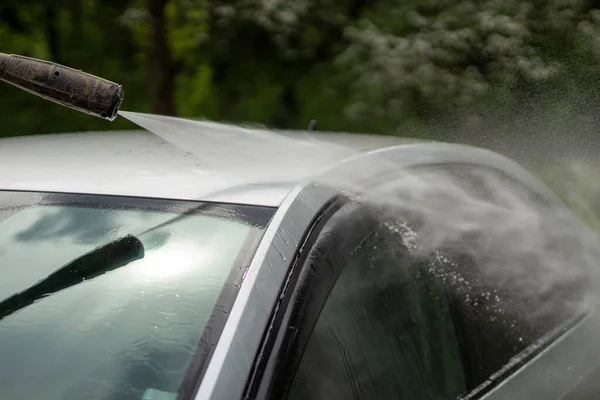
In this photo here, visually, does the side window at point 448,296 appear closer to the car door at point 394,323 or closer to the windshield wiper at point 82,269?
the car door at point 394,323

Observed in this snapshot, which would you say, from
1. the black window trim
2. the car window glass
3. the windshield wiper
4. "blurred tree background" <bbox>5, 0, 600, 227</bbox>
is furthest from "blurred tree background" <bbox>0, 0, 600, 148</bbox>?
the windshield wiper

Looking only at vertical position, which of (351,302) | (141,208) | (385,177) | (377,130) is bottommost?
(351,302)

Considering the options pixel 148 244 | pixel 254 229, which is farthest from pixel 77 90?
pixel 254 229

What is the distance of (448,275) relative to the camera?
8.09ft

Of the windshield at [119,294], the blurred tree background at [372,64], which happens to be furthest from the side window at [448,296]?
the blurred tree background at [372,64]

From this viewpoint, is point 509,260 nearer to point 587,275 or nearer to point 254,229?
point 587,275

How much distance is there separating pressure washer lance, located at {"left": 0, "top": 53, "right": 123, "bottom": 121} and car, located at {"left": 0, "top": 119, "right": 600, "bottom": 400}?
0.17 meters

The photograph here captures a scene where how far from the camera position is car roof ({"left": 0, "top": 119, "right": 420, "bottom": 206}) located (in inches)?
79.1

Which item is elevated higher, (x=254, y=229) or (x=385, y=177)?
(x=385, y=177)

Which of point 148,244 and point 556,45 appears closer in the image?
point 148,244

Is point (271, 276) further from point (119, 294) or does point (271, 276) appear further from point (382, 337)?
point (382, 337)

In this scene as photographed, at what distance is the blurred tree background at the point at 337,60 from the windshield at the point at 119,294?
3.98 m

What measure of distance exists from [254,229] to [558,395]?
3.47 feet

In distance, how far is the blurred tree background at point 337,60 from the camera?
6.78m
